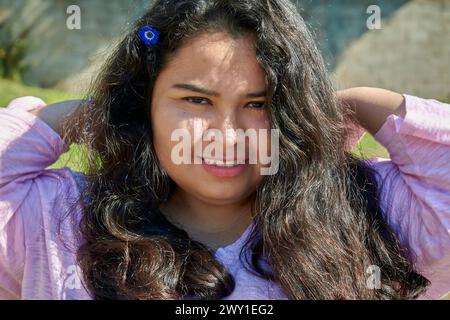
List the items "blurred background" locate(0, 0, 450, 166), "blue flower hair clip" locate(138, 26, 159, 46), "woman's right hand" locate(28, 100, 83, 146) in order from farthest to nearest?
"blurred background" locate(0, 0, 450, 166)
"woman's right hand" locate(28, 100, 83, 146)
"blue flower hair clip" locate(138, 26, 159, 46)

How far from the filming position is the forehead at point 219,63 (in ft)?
4.93

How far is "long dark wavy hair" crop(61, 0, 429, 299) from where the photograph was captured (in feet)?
5.00

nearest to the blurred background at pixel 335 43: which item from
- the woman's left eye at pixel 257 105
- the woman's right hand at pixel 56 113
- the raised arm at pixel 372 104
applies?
the woman's right hand at pixel 56 113

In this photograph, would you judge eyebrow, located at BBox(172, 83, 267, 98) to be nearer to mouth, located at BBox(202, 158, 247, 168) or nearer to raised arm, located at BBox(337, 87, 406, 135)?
mouth, located at BBox(202, 158, 247, 168)

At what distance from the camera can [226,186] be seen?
5.07ft

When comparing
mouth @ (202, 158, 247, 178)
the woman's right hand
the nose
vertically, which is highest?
the woman's right hand

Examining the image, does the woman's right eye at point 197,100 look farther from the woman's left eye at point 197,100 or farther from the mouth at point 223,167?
the mouth at point 223,167

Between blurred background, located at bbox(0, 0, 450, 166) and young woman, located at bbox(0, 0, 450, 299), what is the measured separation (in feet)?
13.8

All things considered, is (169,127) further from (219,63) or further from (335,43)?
(335,43)

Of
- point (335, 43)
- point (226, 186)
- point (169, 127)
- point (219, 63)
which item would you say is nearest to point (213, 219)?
point (226, 186)

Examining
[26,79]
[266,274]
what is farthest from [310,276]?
[26,79]

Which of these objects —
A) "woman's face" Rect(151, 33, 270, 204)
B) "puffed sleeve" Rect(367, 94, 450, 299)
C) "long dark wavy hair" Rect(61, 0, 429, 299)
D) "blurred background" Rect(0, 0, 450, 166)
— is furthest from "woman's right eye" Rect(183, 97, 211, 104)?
"blurred background" Rect(0, 0, 450, 166)

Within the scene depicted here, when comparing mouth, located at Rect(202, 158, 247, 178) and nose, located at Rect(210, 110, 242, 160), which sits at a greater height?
nose, located at Rect(210, 110, 242, 160)
